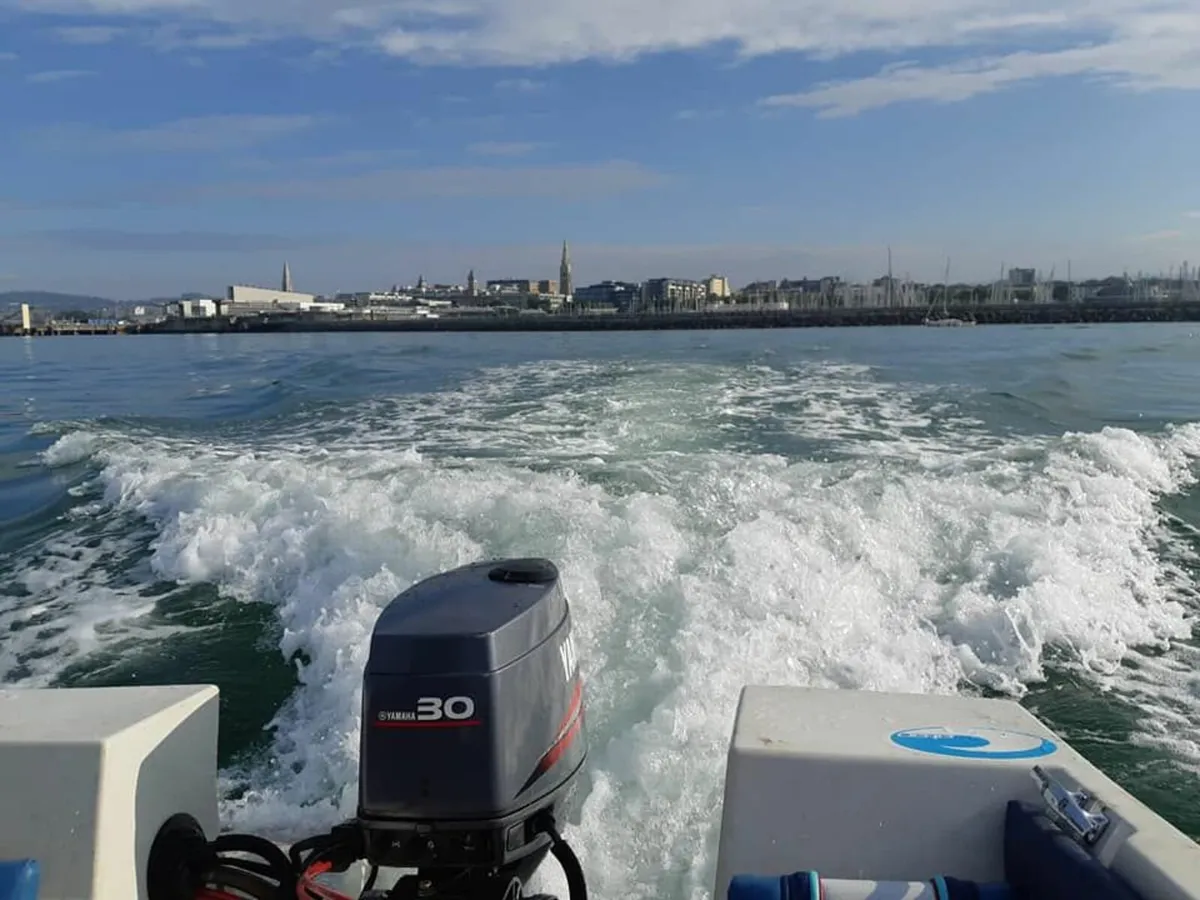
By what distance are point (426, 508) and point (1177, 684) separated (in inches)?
153

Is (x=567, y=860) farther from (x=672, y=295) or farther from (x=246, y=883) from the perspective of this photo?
(x=672, y=295)

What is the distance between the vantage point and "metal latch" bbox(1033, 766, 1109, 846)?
1462 millimetres

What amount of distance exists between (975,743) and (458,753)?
0.95 metres

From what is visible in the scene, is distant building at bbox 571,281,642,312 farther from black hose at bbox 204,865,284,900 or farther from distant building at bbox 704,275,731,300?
black hose at bbox 204,865,284,900

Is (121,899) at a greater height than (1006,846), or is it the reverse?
(1006,846)

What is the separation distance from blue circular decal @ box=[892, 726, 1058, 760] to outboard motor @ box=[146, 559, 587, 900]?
0.67 meters

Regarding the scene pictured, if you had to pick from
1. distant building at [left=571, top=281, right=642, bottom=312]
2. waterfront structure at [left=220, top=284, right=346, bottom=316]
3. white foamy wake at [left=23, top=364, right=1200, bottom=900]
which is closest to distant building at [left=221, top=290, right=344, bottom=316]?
waterfront structure at [left=220, top=284, right=346, bottom=316]

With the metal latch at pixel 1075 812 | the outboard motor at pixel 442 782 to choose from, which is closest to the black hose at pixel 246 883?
the outboard motor at pixel 442 782

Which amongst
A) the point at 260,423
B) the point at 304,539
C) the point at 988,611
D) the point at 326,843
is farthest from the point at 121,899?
the point at 260,423

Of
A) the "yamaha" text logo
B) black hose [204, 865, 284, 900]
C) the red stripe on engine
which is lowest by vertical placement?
black hose [204, 865, 284, 900]

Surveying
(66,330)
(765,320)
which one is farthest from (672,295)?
(66,330)

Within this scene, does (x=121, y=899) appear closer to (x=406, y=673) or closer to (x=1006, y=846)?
(x=406, y=673)

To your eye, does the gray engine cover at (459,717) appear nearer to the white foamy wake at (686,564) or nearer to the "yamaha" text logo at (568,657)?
the "yamaha" text logo at (568,657)

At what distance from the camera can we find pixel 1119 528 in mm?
6199
